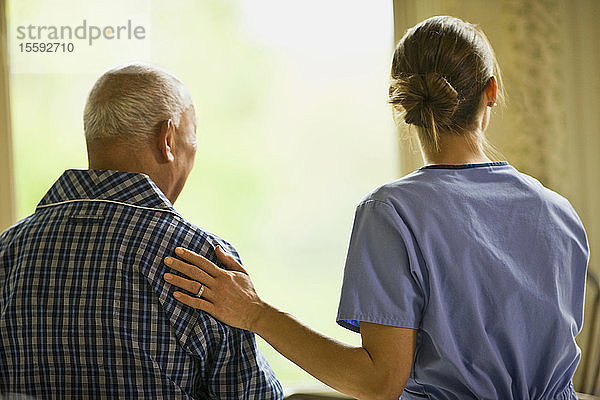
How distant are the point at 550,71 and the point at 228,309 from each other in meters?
1.84

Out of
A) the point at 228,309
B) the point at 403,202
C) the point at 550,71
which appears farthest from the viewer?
the point at 550,71

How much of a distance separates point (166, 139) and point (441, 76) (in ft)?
1.83

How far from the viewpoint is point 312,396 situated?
8.76 feet

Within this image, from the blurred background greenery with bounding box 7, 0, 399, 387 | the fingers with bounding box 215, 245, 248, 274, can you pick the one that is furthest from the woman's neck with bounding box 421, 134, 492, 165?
the blurred background greenery with bounding box 7, 0, 399, 387

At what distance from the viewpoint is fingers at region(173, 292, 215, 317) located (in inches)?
48.9

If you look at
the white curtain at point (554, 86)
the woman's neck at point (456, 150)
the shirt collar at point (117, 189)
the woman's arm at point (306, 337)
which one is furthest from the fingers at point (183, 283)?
the white curtain at point (554, 86)

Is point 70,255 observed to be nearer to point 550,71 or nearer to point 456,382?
point 456,382

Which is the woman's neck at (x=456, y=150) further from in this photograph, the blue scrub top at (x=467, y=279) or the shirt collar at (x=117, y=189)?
the shirt collar at (x=117, y=189)

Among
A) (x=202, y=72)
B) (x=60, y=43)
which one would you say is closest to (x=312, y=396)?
(x=202, y=72)

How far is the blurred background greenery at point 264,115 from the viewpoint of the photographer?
280 centimetres

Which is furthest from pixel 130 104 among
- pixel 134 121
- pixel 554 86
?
pixel 554 86

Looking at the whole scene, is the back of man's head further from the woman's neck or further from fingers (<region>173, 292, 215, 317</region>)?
the woman's neck

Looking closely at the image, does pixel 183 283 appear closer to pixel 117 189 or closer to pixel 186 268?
pixel 186 268

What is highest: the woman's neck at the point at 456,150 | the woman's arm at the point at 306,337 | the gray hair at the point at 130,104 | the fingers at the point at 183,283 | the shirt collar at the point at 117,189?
the gray hair at the point at 130,104
